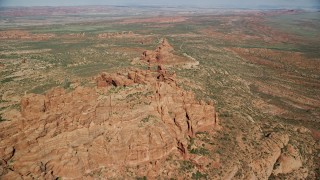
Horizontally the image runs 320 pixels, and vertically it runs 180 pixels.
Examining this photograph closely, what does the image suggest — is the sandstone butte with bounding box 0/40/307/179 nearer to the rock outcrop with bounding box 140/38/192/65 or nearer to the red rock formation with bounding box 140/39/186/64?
the rock outcrop with bounding box 140/38/192/65

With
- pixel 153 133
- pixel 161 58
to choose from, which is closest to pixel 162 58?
pixel 161 58

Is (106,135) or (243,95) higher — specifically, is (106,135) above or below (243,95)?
above

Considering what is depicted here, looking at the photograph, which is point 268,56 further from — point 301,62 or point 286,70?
point 286,70

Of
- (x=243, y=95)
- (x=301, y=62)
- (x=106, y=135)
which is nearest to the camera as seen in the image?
(x=106, y=135)

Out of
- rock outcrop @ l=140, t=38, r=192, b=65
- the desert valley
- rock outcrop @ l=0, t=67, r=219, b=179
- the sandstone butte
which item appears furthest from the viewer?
rock outcrop @ l=140, t=38, r=192, b=65

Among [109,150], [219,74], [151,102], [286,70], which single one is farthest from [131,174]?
[286,70]

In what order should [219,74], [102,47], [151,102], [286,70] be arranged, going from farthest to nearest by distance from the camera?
1. [102,47]
2. [286,70]
3. [219,74]
4. [151,102]

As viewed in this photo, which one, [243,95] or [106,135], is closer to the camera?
[106,135]

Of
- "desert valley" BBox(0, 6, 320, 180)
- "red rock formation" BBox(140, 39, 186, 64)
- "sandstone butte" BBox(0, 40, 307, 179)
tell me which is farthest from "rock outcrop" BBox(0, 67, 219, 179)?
"red rock formation" BBox(140, 39, 186, 64)

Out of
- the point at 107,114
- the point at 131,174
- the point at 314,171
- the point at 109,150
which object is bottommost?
the point at 314,171
